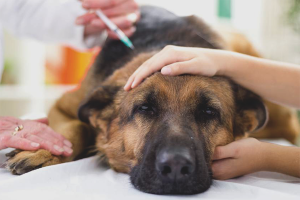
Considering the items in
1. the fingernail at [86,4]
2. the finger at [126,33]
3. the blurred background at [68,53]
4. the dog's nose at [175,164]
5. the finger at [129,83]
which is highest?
the fingernail at [86,4]

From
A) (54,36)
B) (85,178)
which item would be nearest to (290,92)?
(85,178)

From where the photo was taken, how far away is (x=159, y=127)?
152 cm

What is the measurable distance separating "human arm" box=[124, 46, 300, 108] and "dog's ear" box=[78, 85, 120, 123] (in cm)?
24

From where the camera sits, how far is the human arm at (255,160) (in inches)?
60.0

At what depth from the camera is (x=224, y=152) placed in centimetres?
156

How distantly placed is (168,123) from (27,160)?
2.08 ft

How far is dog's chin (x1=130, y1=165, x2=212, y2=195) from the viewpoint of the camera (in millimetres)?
1271

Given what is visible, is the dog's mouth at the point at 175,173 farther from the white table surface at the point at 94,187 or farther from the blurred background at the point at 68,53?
the blurred background at the point at 68,53

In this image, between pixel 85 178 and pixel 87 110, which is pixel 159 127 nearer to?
pixel 85 178

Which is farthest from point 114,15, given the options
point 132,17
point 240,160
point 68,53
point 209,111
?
point 68,53

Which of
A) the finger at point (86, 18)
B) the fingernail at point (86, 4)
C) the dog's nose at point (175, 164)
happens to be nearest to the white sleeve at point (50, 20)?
the finger at point (86, 18)

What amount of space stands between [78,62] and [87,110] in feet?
10.7

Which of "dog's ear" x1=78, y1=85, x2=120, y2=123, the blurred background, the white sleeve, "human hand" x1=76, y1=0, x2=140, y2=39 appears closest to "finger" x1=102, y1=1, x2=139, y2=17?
"human hand" x1=76, y1=0, x2=140, y2=39

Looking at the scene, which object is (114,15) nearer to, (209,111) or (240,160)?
(209,111)
